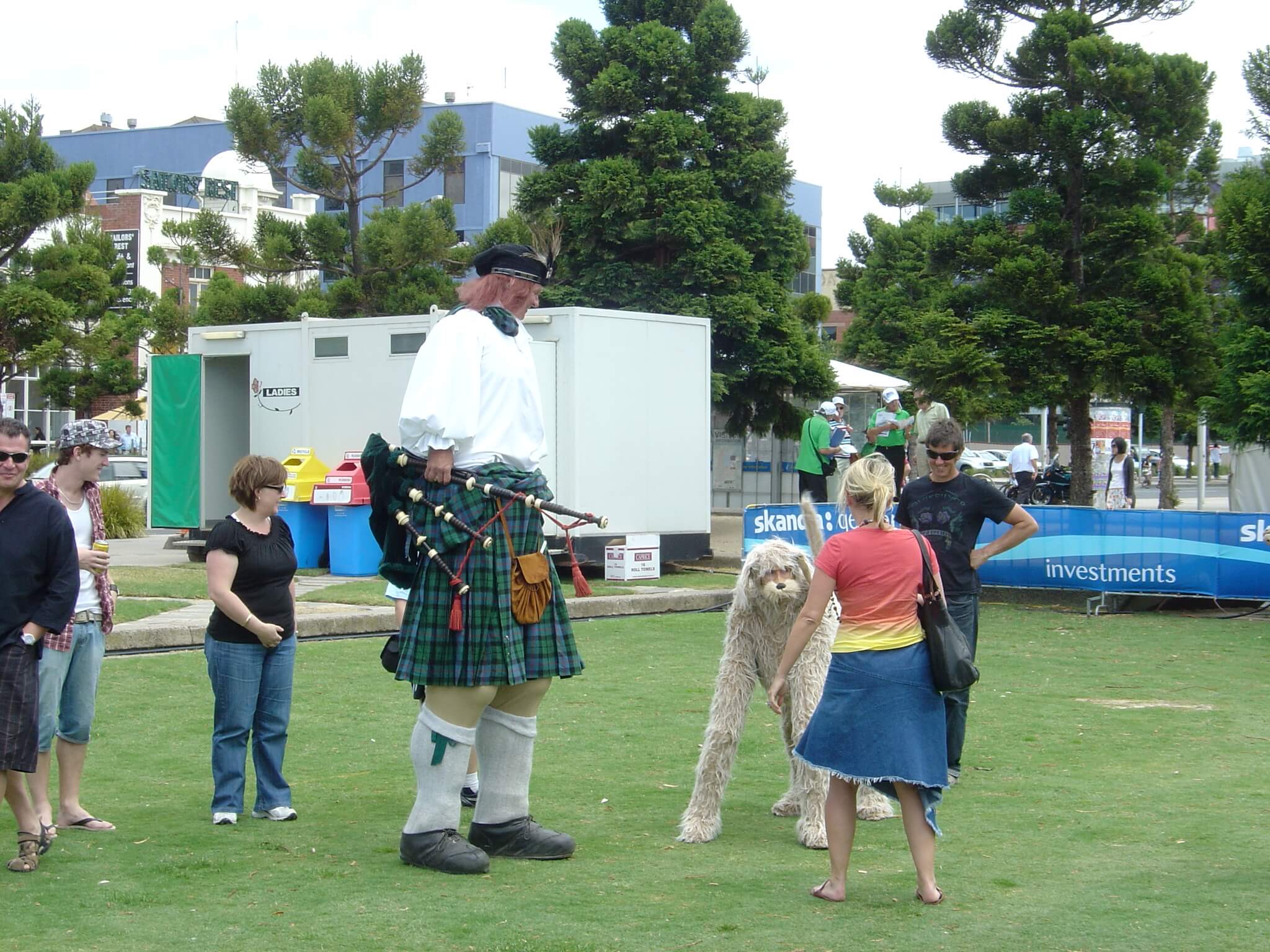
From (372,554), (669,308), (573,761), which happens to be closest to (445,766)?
(573,761)

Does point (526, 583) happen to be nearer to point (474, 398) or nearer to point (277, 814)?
point (474, 398)

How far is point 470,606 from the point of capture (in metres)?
5.62

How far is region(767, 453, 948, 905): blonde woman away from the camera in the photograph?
17.7 ft

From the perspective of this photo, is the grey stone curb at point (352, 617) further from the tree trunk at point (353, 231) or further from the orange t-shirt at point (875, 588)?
the tree trunk at point (353, 231)

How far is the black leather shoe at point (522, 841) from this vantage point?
591cm

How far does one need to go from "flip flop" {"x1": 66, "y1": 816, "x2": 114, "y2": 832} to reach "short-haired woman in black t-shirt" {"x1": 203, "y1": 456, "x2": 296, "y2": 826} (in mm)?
449

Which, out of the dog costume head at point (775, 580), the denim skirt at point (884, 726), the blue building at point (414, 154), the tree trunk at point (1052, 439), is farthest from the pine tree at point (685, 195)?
the denim skirt at point (884, 726)

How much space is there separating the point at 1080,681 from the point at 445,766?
279 inches

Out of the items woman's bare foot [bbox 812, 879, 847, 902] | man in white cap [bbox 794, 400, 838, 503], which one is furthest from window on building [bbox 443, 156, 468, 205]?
woman's bare foot [bbox 812, 879, 847, 902]

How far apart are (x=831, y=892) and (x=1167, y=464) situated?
31.0 m

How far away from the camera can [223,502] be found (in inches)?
811

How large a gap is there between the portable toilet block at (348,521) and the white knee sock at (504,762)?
12.1 metres

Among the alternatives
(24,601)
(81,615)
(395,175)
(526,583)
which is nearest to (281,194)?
(395,175)

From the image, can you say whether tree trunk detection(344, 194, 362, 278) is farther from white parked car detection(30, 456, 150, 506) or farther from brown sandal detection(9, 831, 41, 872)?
brown sandal detection(9, 831, 41, 872)
